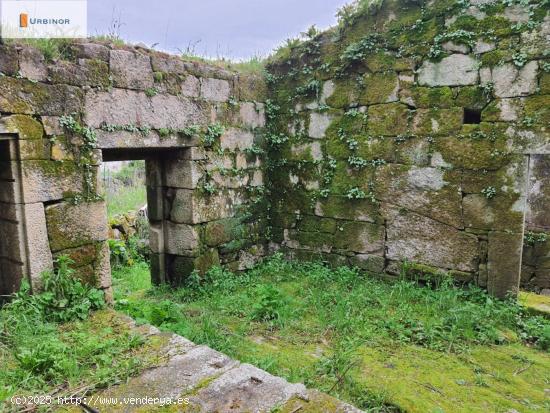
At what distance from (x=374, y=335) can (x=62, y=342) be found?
2.54 metres

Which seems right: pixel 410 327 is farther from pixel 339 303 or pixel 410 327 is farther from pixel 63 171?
pixel 63 171

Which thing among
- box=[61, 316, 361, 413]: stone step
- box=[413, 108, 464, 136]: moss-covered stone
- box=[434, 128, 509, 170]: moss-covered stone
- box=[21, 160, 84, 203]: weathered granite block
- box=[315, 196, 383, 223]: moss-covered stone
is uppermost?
box=[413, 108, 464, 136]: moss-covered stone

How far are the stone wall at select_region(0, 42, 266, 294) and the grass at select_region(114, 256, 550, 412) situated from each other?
2.12 ft

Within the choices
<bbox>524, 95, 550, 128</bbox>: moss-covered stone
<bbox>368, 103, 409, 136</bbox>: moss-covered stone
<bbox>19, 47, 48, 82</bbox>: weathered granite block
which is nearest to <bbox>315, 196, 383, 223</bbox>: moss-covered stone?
<bbox>368, 103, 409, 136</bbox>: moss-covered stone

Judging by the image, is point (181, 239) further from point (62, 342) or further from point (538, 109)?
point (538, 109)

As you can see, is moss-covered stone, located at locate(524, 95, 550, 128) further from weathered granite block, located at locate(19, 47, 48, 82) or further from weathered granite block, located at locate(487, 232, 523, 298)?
weathered granite block, located at locate(19, 47, 48, 82)

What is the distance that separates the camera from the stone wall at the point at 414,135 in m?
3.98

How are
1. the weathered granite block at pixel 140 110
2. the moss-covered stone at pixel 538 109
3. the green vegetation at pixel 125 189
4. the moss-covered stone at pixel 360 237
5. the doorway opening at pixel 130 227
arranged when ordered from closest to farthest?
the weathered granite block at pixel 140 110
the moss-covered stone at pixel 538 109
the doorway opening at pixel 130 227
the moss-covered stone at pixel 360 237
the green vegetation at pixel 125 189

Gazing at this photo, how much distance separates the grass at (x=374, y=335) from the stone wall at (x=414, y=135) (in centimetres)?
48

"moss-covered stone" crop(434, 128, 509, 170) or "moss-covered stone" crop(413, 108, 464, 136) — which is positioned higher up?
"moss-covered stone" crop(413, 108, 464, 136)

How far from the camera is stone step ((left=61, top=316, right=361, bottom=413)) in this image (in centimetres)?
210

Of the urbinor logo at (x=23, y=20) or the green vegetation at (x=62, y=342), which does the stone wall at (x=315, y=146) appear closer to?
the green vegetation at (x=62, y=342)

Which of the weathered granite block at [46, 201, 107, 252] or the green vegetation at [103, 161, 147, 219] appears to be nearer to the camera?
the weathered granite block at [46, 201, 107, 252]

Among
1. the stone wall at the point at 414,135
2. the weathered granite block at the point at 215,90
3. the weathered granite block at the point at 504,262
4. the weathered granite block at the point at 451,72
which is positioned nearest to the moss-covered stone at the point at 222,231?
the stone wall at the point at 414,135
